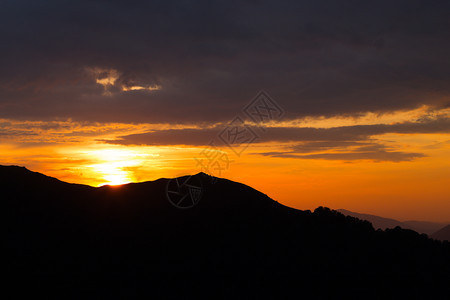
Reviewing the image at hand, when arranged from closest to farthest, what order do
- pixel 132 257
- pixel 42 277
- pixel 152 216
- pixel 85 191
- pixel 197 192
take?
pixel 42 277 → pixel 132 257 → pixel 152 216 → pixel 85 191 → pixel 197 192

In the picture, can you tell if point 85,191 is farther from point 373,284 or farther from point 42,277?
point 373,284

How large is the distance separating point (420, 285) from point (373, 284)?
42.7ft

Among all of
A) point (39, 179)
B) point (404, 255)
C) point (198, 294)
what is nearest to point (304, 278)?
point (198, 294)

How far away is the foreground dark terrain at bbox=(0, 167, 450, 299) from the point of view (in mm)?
80625

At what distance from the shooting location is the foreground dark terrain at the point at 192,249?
265 feet

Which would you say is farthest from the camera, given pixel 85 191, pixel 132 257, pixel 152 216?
pixel 85 191

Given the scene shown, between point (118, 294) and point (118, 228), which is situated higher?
point (118, 228)

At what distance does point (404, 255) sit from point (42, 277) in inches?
3604

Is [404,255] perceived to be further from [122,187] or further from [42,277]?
[42,277]

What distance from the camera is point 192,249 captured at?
93.2 metres

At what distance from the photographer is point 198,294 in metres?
81.0

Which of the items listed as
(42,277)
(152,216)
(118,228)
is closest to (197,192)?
(152,216)

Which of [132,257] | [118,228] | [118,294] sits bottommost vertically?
[118,294]

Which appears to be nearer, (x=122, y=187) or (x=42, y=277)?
(x=42, y=277)
